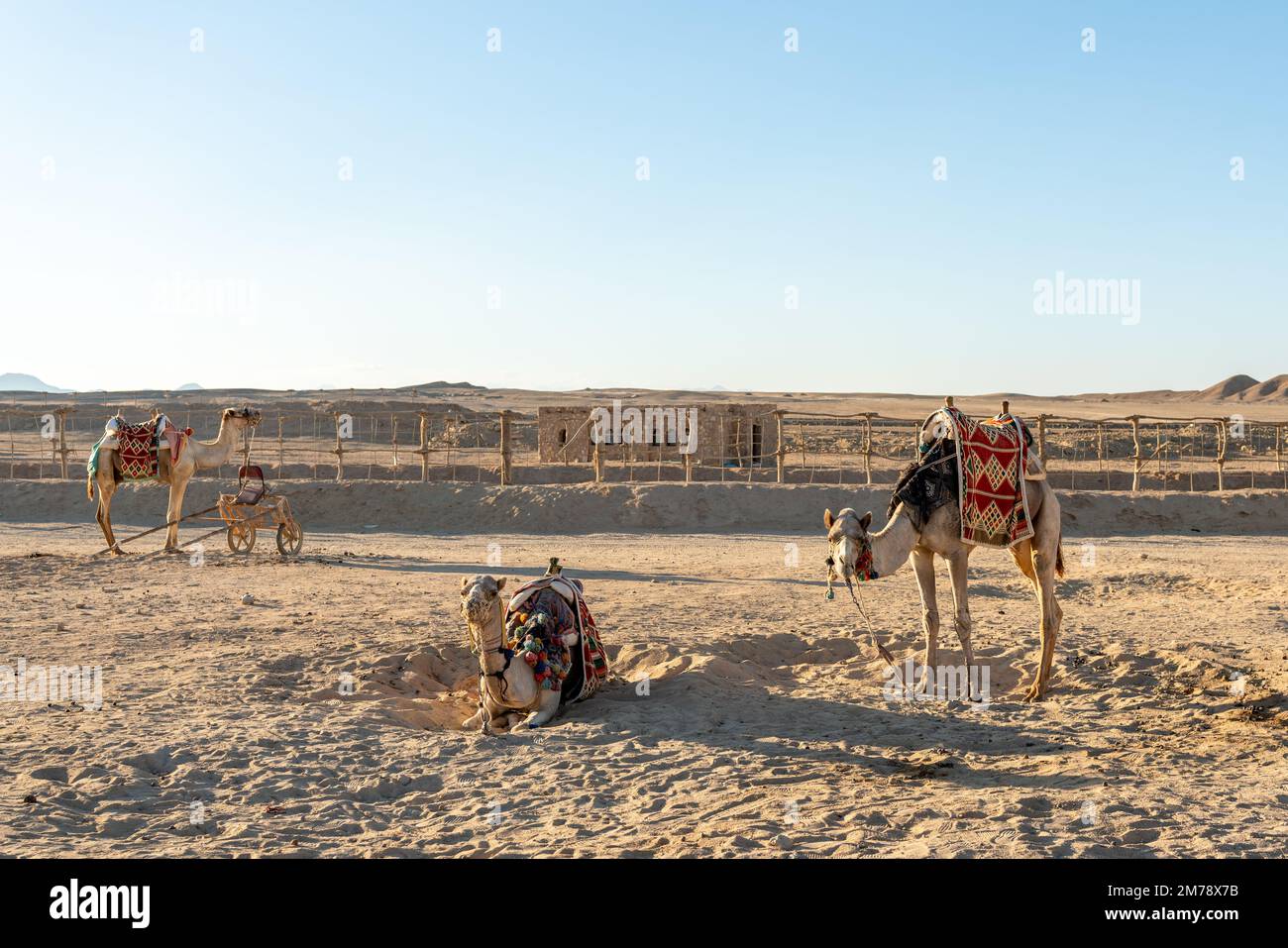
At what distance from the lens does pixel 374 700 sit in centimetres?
817

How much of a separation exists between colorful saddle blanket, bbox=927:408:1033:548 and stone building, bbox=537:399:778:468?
23833 millimetres

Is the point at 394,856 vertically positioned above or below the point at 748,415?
below

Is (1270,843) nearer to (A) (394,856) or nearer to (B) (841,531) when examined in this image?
(B) (841,531)

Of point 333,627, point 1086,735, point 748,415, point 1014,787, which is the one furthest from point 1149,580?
point 748,415

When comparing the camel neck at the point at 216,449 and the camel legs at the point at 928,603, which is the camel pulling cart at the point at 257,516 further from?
the camel legs at the point at 928,603

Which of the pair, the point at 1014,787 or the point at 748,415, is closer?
the point at 1014,787

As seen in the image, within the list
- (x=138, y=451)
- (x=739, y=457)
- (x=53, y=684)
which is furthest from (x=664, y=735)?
(x=739, y=457)

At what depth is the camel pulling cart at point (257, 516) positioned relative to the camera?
1620 centimetres

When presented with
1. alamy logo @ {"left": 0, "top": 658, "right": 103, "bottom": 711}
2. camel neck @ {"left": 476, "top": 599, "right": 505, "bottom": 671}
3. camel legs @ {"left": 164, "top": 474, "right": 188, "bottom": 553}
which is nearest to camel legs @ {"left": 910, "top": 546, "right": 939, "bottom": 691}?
camel neck @ {"left": 476, "top": 599, "right": 505, "bottom": 671}

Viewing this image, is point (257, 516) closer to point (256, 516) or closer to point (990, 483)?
point (256, 516)

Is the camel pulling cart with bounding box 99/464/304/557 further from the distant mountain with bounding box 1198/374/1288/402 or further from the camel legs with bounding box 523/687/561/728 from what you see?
the distant mountain with bounding box 1198/374/1288/402

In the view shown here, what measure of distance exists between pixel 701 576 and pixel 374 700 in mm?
7221

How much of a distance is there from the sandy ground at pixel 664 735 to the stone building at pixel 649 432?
65.4 ft

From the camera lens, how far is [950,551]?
8133mm
